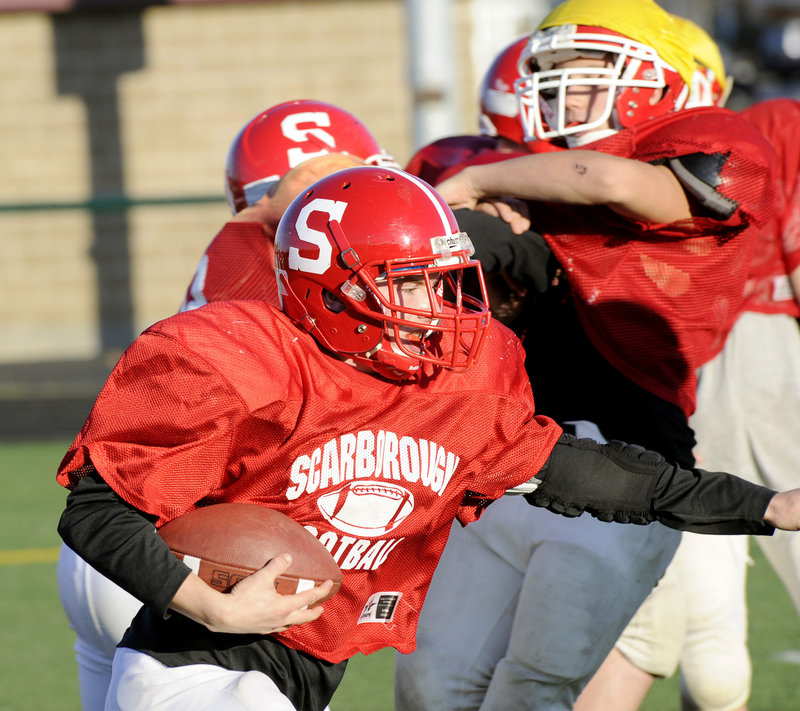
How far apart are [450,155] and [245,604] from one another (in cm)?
170

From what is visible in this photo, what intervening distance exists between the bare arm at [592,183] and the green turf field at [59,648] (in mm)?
1982

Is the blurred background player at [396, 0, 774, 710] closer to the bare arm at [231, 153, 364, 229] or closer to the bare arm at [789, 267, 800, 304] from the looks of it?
the bare arm at [231, 153, 364, 229]

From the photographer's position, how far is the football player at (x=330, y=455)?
7.14ft

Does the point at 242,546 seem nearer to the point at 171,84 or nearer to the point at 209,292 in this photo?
the point at 209,292

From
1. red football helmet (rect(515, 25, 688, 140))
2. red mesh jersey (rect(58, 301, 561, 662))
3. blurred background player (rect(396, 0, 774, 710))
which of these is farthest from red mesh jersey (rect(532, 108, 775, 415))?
red mesh jersey (rect(58, 301, 561, 662))

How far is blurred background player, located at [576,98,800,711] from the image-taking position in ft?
11.6

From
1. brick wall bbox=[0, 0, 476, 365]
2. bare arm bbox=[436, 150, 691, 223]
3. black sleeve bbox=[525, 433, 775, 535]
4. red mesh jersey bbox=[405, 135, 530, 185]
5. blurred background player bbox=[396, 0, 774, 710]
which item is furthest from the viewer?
brick wall bbox=[0, 0, 476, 365]

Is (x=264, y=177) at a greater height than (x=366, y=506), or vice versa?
(x=264, y=177)

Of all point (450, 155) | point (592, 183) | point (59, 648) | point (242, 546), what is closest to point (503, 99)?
point (450, 155)

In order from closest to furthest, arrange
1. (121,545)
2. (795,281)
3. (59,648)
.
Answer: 1. (121,545)
2. (795,281)
3. (59,648)

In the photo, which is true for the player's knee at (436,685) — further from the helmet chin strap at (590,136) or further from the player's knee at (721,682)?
the helmet chin strap at (590,136)

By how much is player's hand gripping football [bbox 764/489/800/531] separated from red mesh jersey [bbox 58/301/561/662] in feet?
1.53

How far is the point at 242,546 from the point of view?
2.21 meters

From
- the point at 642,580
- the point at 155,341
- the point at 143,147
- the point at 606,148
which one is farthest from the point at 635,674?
the point at 143,147
